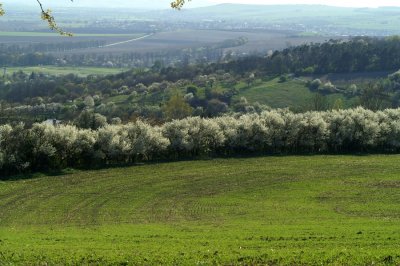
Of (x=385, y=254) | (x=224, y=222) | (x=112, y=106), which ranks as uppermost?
(x=385, y=254)

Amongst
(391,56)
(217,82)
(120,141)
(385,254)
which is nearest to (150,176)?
(120,141)

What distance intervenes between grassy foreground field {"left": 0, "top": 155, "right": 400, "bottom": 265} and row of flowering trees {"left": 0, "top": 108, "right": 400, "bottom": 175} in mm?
3269

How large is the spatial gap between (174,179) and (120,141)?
35.5 feet

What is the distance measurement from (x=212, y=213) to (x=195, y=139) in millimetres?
25952

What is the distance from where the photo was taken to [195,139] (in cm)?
6353

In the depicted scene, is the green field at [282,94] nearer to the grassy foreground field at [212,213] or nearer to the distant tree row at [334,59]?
the distant tree row at [334,59]

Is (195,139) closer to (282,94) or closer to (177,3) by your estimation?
(177,3)

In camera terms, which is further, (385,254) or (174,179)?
(174,179)

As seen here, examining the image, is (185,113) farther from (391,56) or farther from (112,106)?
(391,56)

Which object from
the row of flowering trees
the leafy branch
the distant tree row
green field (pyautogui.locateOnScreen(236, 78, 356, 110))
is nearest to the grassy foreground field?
the row of flowering trees

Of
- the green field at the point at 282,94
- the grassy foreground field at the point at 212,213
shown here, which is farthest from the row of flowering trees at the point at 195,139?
the green field at the point at 282,94

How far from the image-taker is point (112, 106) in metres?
117

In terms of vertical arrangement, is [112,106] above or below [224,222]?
below

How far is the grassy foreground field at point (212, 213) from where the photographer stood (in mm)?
21469
